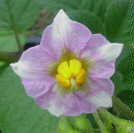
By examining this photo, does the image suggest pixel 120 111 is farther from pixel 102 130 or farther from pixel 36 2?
pixel 36 2

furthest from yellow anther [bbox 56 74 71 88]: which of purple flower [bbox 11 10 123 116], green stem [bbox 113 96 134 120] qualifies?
green stem [bbox 113 96 134 120]

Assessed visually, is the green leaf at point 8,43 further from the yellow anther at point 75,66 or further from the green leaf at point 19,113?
the yellow anther at point 75,66

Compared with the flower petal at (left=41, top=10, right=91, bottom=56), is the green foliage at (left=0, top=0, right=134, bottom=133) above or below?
below

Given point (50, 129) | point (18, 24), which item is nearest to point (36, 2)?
point (18, 24)

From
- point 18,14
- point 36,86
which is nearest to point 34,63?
point 36,86

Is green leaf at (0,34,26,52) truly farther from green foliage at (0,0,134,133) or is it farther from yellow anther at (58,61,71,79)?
yellow anther at (58,61,71,79)

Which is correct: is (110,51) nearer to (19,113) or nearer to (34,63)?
(34,63)
